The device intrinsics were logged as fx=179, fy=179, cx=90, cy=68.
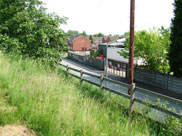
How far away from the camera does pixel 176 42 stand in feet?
48.6

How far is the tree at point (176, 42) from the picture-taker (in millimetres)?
14633

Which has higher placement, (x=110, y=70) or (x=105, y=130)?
(x=105, y=130)

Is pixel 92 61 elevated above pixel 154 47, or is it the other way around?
pixel 154 47

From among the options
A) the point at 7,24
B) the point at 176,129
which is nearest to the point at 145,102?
the point at 176,129

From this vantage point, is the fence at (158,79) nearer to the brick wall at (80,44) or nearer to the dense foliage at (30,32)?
the dense foliage at (30,32)

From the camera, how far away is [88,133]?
3.19 m

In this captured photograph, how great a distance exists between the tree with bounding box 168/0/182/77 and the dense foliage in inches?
365

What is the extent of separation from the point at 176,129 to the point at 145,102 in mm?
1343

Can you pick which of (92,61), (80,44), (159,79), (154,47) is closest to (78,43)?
(80,44)

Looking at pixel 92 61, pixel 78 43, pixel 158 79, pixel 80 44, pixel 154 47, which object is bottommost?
pixel 158 79

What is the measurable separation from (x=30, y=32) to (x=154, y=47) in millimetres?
12240

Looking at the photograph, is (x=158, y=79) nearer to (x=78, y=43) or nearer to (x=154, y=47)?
(x=154, y=47)

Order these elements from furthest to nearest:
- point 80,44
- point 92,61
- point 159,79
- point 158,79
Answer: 1. point 80,44
2. point 92,61
3. point 158,79
4. point 159,79

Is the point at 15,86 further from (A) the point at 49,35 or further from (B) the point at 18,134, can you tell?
(A) the point at 49,35
